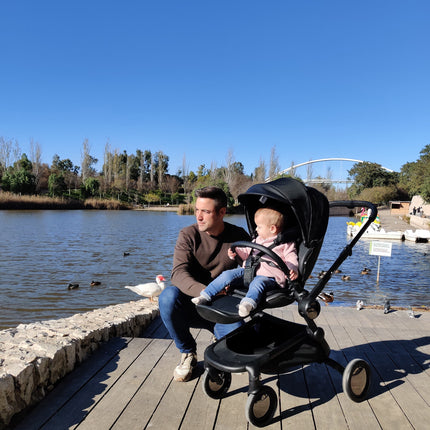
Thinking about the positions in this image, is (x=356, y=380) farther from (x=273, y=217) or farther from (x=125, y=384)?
(x=125, y=384)

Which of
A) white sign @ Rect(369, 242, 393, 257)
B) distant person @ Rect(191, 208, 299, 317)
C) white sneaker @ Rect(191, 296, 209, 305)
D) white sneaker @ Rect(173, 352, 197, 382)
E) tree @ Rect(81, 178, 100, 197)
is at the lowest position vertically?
white sneaker @ Rect(173, 352, 197, 382)

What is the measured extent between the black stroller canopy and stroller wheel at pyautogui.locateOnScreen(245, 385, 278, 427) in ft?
3.04

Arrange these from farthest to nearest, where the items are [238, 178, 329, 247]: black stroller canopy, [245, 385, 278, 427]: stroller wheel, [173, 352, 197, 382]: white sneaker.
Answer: [173, 352, 197, 382]: white sneaker
[238, 178, 329, 247]: black stroller canopy
[245, 385, 278, 427]: stroller wheel

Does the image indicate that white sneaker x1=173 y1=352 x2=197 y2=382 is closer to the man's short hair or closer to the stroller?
the stroller

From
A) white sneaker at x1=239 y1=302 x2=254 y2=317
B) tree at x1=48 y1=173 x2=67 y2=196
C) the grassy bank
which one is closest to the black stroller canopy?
white sneaker at x1=239 y1=302 x2=254 y2=317

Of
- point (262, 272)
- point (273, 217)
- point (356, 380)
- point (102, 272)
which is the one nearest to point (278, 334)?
point (262, 272)

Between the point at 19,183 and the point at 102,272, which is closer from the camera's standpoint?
the point at 102,272

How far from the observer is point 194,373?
2797mm

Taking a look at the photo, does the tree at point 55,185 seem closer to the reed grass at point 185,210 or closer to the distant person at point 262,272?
the reed grass at point 185,210

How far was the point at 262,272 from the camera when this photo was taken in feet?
8.15

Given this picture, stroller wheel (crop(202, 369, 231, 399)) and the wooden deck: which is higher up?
stroller wheel (crop(202, 369, 231, 399))

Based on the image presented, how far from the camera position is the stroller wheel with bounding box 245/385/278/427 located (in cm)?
215

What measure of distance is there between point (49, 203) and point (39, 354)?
54.8 meters

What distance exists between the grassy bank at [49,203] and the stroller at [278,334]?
53.1 metres
